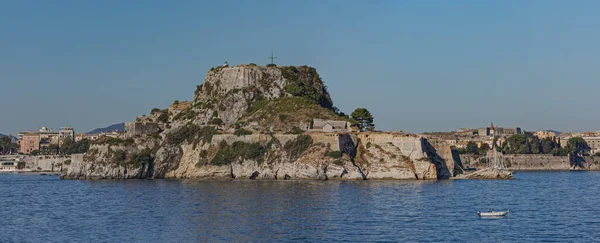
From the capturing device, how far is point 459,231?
44.6 m

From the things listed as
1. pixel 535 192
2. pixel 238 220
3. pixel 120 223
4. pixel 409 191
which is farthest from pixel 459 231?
pixel 535 192

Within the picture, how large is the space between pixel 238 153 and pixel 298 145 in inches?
303

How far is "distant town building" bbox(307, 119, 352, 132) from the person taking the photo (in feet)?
327

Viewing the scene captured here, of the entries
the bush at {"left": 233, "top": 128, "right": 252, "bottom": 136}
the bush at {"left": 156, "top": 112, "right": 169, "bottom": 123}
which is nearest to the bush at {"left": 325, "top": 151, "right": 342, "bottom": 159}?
the bush at {"left": 233, "top": 128, "right": 252, "bottom": 136}

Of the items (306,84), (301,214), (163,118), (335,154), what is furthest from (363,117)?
(301,214)

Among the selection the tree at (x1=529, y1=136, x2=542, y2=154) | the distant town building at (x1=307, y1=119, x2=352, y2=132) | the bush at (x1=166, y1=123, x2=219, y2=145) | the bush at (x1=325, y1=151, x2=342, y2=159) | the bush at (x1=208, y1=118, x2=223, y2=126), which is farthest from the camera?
the tree at (x1=529, y1=136, x2=542, y2=154)

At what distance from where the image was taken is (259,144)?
96.4m

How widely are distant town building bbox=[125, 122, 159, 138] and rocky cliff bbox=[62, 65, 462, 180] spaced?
1.60m

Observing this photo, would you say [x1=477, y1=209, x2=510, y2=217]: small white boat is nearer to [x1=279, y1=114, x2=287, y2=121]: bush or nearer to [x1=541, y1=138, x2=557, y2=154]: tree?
[x1=279, y1=114, x2=287, y2=121]: bush

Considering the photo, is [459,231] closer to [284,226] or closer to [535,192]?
[284,226]

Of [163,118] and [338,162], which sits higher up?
[163,118]

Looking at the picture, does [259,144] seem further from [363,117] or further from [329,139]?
[363,117]

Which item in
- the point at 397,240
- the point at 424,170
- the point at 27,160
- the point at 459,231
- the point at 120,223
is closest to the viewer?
the point at 397,240

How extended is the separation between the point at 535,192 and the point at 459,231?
34.5 metres
